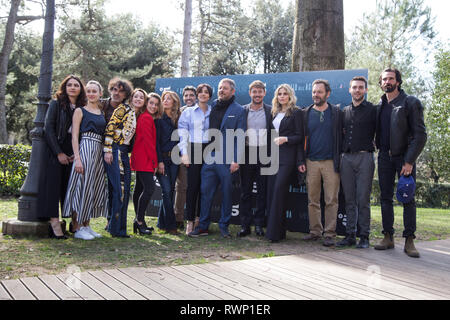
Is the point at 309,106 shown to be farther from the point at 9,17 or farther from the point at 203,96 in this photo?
the point at 9,17

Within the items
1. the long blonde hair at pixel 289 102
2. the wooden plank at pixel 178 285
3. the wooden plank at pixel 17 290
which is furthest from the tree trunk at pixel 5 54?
the wooden plank at pixel 178 285

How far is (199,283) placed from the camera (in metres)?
3.54

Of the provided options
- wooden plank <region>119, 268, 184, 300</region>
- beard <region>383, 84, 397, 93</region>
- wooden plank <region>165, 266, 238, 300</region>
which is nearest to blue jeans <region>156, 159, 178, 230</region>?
wooden plank <region>165, 266, 238, 300</region>

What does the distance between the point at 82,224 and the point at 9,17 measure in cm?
1631

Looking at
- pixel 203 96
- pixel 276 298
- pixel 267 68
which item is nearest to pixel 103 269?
pixel 276 298

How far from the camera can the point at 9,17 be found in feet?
60.5

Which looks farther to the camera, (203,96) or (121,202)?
(203,96)

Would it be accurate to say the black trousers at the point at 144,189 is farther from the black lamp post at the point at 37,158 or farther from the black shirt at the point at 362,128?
the black shirt at the point at 362,128

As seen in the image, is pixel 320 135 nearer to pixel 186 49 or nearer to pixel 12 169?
pixel 12 169

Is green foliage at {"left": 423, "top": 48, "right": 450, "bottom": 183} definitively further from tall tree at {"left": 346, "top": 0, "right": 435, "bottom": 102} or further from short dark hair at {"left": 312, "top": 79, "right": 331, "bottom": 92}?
short dark hair at {"left": 312, "top": 79, "right": 331, "bottom": 92}

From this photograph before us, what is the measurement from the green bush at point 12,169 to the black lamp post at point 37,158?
5.71 metres

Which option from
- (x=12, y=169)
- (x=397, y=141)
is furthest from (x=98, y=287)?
(x=12, y=169)

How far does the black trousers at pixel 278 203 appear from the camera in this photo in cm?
586

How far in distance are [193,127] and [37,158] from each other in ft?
7.16
